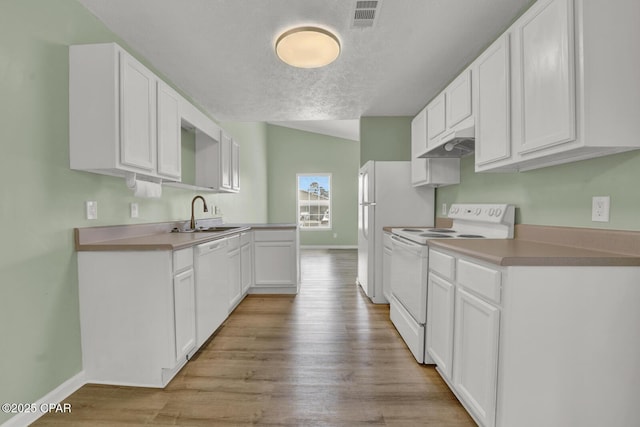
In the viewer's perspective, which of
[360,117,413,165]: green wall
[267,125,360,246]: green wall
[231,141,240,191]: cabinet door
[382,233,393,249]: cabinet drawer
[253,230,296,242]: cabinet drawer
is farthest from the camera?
[267,125,360,246]: green wall

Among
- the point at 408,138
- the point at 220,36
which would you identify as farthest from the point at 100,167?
the point at 408,138

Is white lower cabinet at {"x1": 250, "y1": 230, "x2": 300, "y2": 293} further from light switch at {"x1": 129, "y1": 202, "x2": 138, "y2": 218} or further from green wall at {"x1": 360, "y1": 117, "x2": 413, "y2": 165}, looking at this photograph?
green wall at {"x1": 360, "y1": 117, "x2": 413, "y2": 165}

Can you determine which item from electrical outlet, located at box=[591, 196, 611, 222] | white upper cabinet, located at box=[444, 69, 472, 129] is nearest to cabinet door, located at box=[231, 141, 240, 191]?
white upper cabinet, located at box=[444, 69, 472, 129]

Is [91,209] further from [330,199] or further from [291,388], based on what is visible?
[330,199]

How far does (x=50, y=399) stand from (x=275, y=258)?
7.28ft

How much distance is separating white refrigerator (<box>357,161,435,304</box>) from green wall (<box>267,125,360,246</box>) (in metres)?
4.32

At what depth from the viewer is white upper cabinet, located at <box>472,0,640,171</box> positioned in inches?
44.5

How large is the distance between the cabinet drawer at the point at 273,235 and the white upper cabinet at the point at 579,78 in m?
2.58

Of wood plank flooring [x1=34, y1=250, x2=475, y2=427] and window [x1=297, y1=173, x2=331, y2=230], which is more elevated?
window [x1=297, y1=173, x2=331, y2=230]

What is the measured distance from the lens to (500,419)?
3.86ft

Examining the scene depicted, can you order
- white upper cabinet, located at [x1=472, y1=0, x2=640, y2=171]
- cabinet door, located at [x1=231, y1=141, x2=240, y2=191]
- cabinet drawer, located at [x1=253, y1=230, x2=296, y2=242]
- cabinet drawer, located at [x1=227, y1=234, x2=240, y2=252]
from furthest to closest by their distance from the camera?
cabinet door, located at [x1=231, y1=141, x2=240, y2=191], cabinet drawer, located at [x1=253, y1=230, x2=296, y2=242], cabinet drawer, located at [x1=227, y1=234, x2=240, y2=252], white upper cabinet, located at [x1=472, y1=0, x2=640, y2=171]

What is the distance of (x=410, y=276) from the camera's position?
2127 mm

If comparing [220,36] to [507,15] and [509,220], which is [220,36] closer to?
[507,15]

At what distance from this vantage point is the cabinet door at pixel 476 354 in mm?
1213
